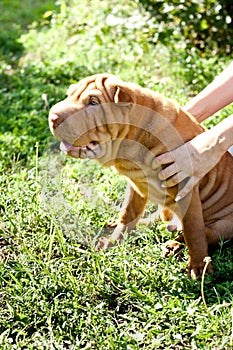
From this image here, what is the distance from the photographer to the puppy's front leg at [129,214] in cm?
409

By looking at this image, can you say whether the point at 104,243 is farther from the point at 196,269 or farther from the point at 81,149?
the point at 81,149

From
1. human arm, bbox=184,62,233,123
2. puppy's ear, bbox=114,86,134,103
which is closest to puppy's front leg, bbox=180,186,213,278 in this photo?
puppy's ear, bbox=114,86,134,103

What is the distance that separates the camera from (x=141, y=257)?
3854mm

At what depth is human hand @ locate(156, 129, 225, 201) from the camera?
11.8 ft

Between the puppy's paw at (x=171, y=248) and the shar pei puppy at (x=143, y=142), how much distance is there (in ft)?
0.21

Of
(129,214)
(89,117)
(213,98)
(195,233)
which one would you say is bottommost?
(195,233)

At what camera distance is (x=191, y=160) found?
3.63 meters

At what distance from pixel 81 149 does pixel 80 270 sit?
2.60 ft

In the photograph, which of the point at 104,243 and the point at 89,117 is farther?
the point at 104,243

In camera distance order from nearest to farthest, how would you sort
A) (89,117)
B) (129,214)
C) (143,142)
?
(89,117) → (143,142) → (129,214)

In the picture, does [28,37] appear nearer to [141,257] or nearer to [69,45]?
[69,45]

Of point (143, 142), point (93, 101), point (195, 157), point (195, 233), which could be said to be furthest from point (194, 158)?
point (93, 101)

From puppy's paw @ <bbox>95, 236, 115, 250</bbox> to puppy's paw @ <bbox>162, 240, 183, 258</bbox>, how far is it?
33cm

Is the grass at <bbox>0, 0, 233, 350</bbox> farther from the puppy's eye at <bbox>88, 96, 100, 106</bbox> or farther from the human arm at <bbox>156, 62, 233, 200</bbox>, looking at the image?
the puppy's eye at <bbox>88, 96, 100, 106</bbox>
